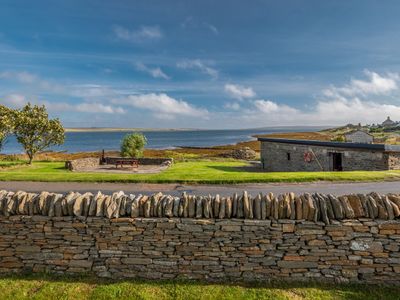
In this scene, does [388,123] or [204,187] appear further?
[388,123]

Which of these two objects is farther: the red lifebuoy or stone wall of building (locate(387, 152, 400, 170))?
the red lifebuoy

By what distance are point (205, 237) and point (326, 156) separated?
2453cm

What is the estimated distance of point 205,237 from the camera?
21.9ft

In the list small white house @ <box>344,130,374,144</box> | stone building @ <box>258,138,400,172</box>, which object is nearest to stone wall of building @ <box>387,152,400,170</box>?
stone building @ <box>258,138,400,172</box>

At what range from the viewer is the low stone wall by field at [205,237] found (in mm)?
6461

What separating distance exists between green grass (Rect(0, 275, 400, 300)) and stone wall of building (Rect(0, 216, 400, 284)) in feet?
0.68

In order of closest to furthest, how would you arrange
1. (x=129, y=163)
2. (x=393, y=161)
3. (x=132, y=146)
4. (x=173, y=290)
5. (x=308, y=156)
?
(x=173, y=290) < (x=393, y=161) < (x=308, y=156) < (x=129, y=163) < (x=132, y=146)

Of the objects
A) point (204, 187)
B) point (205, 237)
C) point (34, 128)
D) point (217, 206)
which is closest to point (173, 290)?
point (205, 237)

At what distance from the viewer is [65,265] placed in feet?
22.9

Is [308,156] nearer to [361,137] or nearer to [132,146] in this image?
[361,137]

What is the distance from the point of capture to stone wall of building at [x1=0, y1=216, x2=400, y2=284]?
21.2ft

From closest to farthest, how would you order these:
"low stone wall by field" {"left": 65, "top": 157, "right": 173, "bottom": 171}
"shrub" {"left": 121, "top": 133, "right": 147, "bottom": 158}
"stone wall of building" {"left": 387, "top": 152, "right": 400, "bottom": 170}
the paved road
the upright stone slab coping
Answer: the upright stone slab coping → the paved road → "stone wall of building" {"left": 387, "top": 152, "right": 400, "bottom": 170} → "low stone wall by field" {"left": 65, "top": 157, "right": 173, "bottom": 171} → "shrub" {"left": 121, "top": 133, "right": 147, "bottom": 158}

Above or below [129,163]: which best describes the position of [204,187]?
below

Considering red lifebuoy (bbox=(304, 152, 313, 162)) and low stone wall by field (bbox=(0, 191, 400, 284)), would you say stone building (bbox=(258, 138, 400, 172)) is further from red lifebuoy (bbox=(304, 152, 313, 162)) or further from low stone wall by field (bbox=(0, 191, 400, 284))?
low stone wall by field (bbox=(0, 191, 400, 284))
